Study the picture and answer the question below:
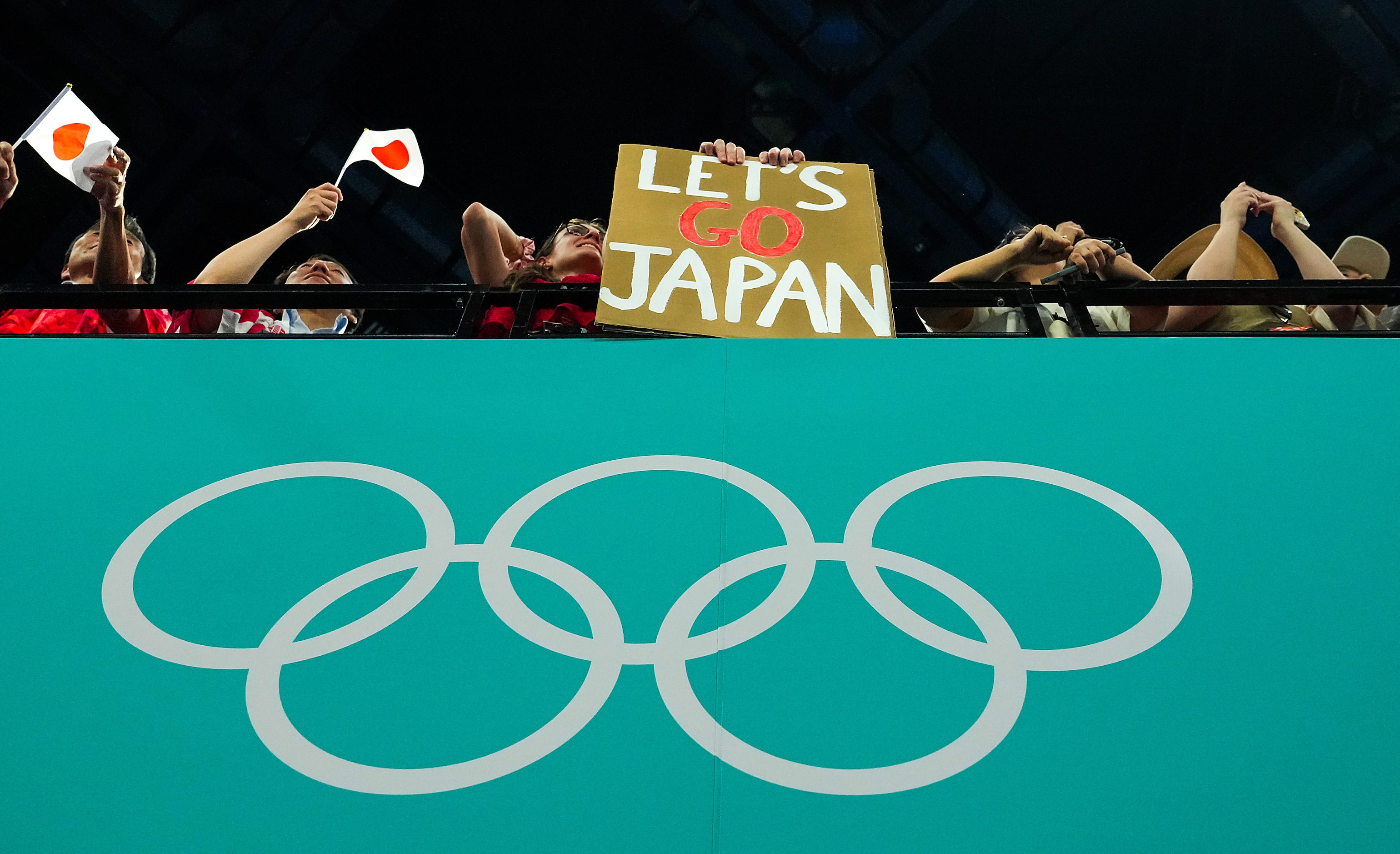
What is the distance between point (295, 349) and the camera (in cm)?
176

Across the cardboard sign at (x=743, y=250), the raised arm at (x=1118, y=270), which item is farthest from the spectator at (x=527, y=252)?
the raised arm at (x=1118, y=270)

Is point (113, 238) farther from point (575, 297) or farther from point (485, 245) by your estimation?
point (575, 297)

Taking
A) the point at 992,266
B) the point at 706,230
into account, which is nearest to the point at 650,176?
the point at 706,230

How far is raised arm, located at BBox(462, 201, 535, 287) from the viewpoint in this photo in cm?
264

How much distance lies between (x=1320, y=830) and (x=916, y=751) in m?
0.57

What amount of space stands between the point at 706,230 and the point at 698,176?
0.25 m

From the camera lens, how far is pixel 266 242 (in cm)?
264

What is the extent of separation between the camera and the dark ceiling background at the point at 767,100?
4461 millimetres

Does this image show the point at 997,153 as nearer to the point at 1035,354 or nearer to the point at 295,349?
the point at 1035,354

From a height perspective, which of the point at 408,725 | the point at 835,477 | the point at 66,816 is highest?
the point at 835,477

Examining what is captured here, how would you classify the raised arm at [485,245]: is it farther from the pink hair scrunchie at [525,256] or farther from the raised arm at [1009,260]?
the raised arm at [1009,260]

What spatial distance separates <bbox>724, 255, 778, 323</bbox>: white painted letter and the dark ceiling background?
2931 mm

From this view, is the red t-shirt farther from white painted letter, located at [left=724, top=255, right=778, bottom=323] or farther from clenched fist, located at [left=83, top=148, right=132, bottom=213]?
white painted letter, located at [left=724, top=255, right=778, bottom=323]

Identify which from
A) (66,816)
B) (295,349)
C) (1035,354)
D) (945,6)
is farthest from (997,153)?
(66,816)
